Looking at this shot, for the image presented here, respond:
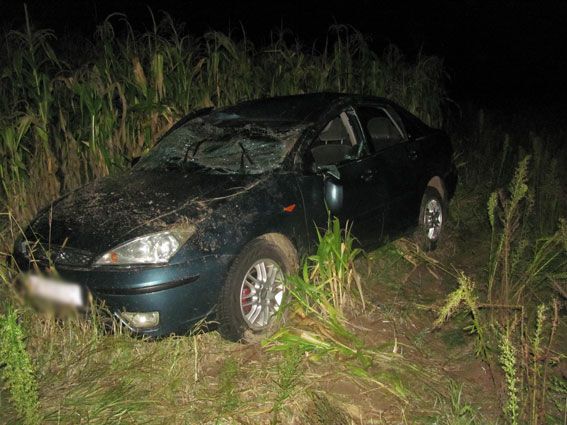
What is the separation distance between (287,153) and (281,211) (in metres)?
0.47

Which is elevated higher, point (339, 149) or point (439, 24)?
point (439, 24)

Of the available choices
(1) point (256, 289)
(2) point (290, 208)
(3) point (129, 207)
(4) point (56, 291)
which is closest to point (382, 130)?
(2) point (290, 208)

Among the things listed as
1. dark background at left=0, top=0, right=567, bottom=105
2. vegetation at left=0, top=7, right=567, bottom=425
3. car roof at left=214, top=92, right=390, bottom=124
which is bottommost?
vegetation at left=0, top=7, right=567, bottom=425

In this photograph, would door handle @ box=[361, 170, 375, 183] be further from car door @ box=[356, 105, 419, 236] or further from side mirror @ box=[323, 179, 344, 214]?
side mirror @ box=[323, 179, 344, 214]

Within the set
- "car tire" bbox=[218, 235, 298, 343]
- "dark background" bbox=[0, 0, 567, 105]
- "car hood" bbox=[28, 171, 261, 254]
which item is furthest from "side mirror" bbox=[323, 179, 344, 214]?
"dark background" bbox=[0, 0, 567, 105]

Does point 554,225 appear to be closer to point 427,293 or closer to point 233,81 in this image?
point 427,293

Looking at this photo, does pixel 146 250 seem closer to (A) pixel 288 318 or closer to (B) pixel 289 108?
(A) pixel 288 318

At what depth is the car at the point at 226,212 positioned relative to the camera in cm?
308

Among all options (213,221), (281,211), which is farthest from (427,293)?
(213,221)

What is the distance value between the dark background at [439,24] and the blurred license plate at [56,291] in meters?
18.3

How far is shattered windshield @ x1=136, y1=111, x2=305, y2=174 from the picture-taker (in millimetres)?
3842

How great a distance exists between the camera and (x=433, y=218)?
5.25 meters

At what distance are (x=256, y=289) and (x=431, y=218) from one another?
7.84 feet

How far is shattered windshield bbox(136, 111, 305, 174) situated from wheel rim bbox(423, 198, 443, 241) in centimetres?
175
